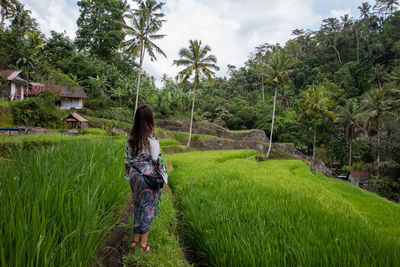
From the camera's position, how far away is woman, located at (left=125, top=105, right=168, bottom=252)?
225 cm

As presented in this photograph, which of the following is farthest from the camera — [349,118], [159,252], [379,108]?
[349,118]

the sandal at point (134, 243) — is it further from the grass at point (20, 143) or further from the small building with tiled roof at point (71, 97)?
the small building with tiled roof at point (71, 97)

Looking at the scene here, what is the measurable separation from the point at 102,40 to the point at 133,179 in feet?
115

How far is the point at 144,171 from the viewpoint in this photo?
2.28 metres

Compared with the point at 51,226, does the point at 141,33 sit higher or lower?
higher

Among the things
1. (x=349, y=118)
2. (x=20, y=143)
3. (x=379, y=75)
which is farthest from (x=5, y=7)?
(x=379, y=75)

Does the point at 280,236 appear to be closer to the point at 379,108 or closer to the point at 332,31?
the point at 379,108

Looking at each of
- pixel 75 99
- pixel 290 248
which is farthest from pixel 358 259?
pixel 75 99

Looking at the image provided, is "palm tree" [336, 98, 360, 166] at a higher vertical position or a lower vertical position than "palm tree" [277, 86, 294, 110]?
lower

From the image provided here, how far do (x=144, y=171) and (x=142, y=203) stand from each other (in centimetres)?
35

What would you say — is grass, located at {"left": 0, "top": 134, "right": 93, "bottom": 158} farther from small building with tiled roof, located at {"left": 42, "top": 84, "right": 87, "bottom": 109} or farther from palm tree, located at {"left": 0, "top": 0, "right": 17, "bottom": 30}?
palm tree, located at {"left": 0, "top": 0, "right": 17, "bottom": 30}

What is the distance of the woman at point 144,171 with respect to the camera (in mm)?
2246

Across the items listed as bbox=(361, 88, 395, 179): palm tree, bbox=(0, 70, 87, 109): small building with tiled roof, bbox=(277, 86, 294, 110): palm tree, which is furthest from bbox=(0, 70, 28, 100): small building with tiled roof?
bbox=(277, 86, 294, 110): palm tree

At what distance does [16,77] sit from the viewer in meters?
18.1
